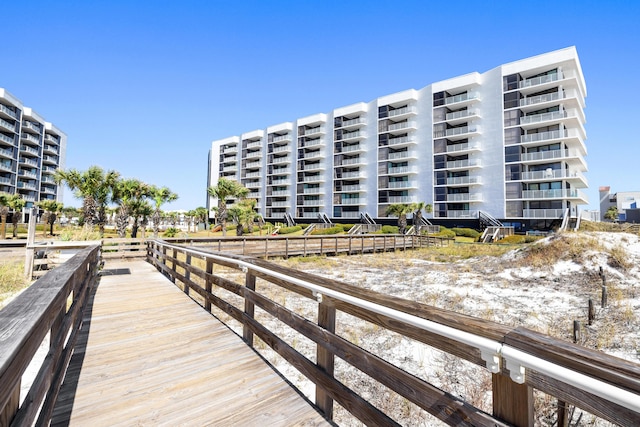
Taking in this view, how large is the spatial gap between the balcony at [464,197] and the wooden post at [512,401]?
131ft

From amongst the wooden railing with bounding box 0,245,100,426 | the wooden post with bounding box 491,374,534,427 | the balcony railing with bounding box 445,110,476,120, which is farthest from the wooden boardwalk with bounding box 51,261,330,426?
the balcony railing with bounding box 445,110,476,120

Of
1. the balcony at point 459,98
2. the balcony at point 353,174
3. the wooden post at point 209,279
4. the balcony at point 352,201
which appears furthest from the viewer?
the balcony at point 353,174

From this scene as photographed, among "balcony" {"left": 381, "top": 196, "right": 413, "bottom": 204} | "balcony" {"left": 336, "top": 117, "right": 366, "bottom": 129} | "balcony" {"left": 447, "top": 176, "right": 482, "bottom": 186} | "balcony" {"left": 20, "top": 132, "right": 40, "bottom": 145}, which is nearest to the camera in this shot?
"balcony" {"left": 447, "top": 176, "right": 482, "bottom": 186}

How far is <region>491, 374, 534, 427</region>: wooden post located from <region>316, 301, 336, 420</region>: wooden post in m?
1.33

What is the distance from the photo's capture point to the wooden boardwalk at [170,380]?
8.57 feet

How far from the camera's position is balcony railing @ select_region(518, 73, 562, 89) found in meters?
33.5

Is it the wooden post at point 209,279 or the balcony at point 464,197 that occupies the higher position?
the balcony at point 464,197

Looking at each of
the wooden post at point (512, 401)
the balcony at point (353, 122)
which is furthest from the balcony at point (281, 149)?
the wooden post at point (512, 401)

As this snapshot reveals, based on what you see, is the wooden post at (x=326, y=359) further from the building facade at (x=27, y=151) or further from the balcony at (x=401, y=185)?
the building facade at (x=27, y=151)

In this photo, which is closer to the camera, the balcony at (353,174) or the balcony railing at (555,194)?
the balcony railing at (555,194)

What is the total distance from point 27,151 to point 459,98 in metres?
66.5

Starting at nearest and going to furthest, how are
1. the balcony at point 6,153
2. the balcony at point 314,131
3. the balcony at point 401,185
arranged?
the balcony at point 401,185 → the balcony at point 6,153 → the balcony at point 314,131

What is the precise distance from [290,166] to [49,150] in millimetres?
45445

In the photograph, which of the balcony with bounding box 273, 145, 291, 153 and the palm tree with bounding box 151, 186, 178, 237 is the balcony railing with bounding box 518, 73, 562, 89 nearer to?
the balcony with bounding box 273, 145, 291, 153
